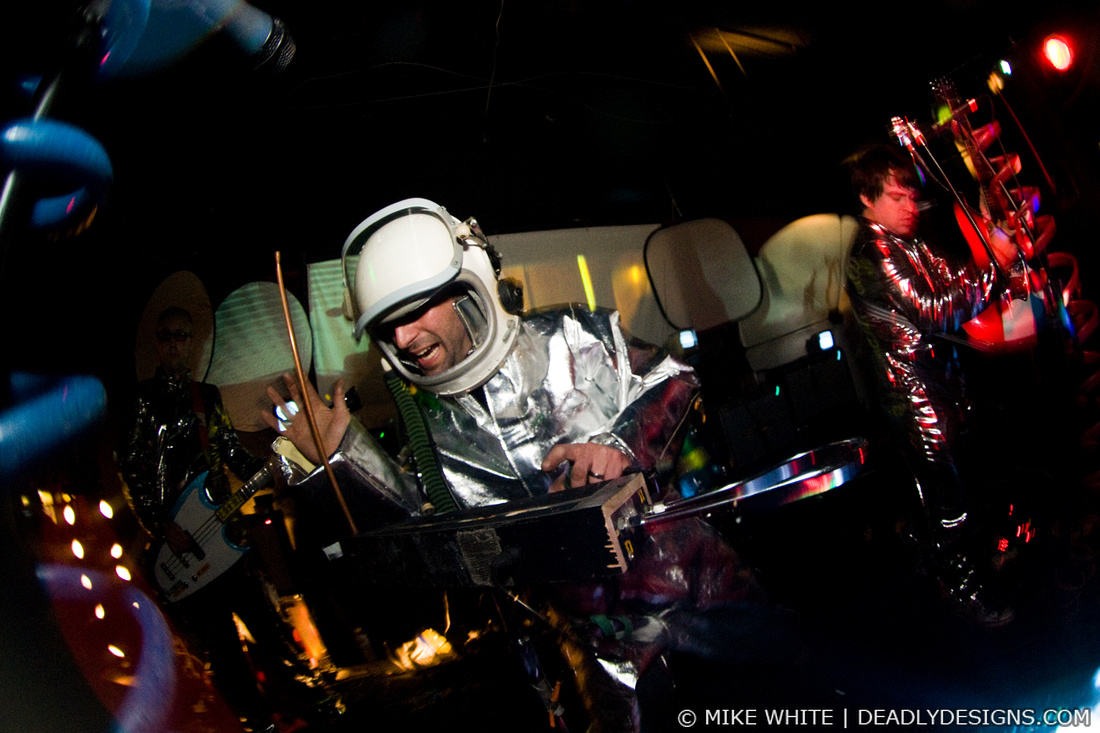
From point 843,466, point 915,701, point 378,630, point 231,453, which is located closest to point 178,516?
point 231,453

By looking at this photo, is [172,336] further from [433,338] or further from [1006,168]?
[1006,168]

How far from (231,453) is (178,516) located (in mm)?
315

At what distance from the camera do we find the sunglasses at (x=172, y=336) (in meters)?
2.09

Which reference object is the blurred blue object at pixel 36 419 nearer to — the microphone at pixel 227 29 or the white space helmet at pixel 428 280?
the microphone at pixel 227 29

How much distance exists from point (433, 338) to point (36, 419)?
1.21m

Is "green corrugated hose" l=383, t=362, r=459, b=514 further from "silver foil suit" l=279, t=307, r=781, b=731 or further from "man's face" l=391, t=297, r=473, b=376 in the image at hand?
"man's face" l=391, t=297, r=473, b=376

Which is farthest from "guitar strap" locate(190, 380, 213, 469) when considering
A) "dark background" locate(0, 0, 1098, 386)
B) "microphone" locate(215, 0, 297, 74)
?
"microphone" locate(215, 0, 297, 74)

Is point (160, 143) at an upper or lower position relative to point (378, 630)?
upper

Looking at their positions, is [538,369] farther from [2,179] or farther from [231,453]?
[2,179]

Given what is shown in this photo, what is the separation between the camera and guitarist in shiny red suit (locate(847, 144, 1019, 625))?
6.21 ft

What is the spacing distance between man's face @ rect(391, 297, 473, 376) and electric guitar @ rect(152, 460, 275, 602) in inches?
30.2

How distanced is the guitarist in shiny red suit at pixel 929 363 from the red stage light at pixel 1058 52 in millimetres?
594

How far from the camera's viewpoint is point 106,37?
60 centimetres

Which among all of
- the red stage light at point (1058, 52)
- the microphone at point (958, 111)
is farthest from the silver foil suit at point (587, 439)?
the red stage light at point (1058, 52)
